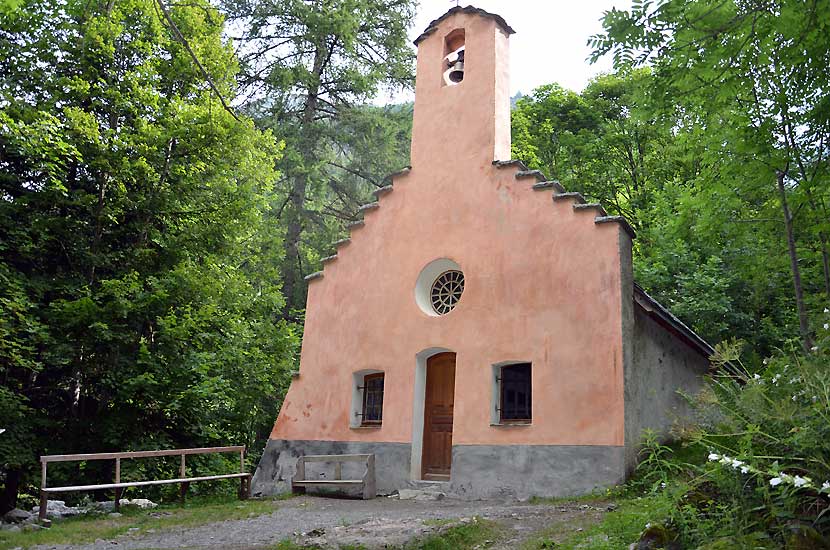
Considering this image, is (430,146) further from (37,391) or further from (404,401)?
(37,391)

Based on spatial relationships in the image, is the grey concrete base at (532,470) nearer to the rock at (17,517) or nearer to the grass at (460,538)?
the grass at (460,538)

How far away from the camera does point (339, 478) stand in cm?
1177

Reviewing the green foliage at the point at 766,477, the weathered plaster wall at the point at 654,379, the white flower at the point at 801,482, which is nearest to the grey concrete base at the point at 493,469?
the weathered plaster wall at the point at 654,379

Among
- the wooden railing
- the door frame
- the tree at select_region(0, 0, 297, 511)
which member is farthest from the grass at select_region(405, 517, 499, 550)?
the tree at select_region(0, 0, 297, 511)

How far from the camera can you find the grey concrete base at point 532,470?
30.9ft

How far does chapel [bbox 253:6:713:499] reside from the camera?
32.8ft

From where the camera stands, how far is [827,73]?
A: 662 centimetres

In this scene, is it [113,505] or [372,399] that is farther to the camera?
→ [372,399]

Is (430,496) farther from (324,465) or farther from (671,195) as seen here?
(671,195)

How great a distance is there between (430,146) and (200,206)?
605 centimetres

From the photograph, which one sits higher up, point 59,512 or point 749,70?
point 749,70

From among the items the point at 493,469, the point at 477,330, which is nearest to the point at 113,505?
the point at 493,469

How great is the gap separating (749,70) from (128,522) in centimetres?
963

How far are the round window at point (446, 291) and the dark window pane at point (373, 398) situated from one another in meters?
1.78
